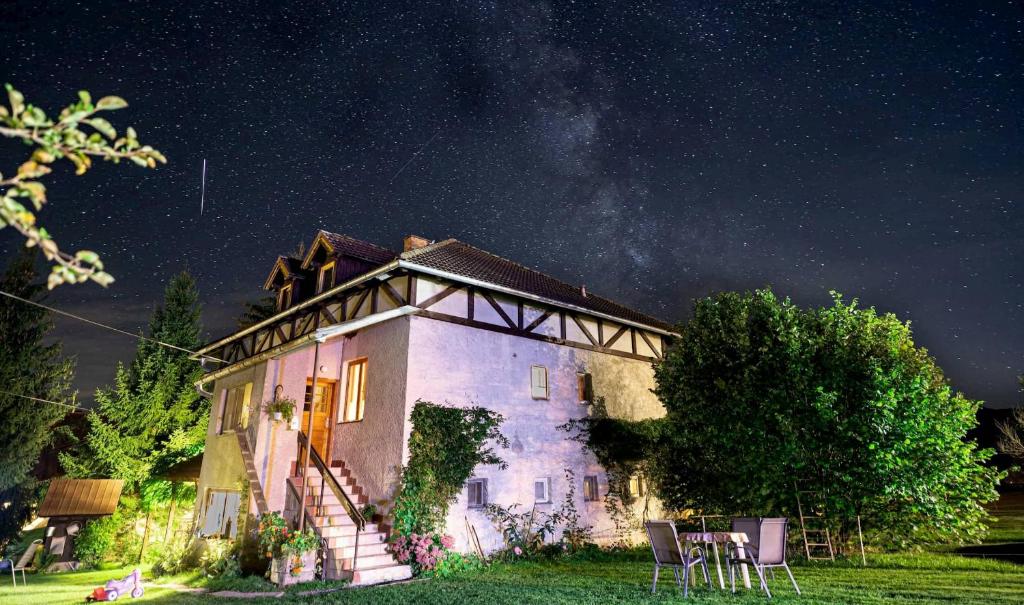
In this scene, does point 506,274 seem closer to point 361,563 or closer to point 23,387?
point 361,563

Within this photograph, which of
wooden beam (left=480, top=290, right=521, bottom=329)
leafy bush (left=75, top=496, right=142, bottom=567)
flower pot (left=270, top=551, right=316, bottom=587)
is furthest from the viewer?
leafy bush (left=75, top=496, right=142, bottom=567)

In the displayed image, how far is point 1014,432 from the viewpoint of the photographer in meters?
27.2

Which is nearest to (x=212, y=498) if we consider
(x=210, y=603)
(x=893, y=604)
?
(x=210, y=603)

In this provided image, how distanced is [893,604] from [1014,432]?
29555mm

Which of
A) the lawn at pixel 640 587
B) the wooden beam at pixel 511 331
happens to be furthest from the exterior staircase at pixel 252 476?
the wooden beam at pixel 511 331

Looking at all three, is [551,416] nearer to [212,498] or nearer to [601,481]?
[601,481]

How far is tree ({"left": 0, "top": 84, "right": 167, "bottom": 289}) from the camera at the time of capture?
1965 mm

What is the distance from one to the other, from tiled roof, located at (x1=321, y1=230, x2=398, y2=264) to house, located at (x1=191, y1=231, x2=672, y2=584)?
70mm

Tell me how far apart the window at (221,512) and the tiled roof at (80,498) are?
5625 millimetres

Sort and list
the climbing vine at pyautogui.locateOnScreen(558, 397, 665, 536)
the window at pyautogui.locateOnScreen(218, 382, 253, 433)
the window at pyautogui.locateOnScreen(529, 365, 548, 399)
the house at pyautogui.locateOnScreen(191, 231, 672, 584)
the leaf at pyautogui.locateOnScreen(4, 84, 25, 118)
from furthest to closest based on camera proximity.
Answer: the climbing vine at pyautogui.locateOnScreen(558, 397, 665, 536) < the window at pyautogui.locateOnScreen(218, 382, 253, 433) < the window at pyautogui.locateOnScreen(529, 365, 548, 399) < the house at pyautogui.locateOnScreen(191, 231, 672, 584) < the leaf at pyautogui.locateOnScreen(4, 84, 25, 118)

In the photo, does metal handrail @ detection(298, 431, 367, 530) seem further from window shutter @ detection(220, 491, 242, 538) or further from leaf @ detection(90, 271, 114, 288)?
leaf @ detection(90, 271, 114, 288)

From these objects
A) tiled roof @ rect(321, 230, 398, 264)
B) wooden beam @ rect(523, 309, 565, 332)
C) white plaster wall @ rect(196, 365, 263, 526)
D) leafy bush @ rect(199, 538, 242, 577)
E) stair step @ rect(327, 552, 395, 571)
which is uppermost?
tiled roof @ rect(321, 230, 398, 264)

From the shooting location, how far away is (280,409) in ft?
42.9

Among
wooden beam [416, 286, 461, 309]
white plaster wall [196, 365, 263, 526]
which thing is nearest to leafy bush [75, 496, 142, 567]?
white plaster wall [196, 365, 263, 526]
